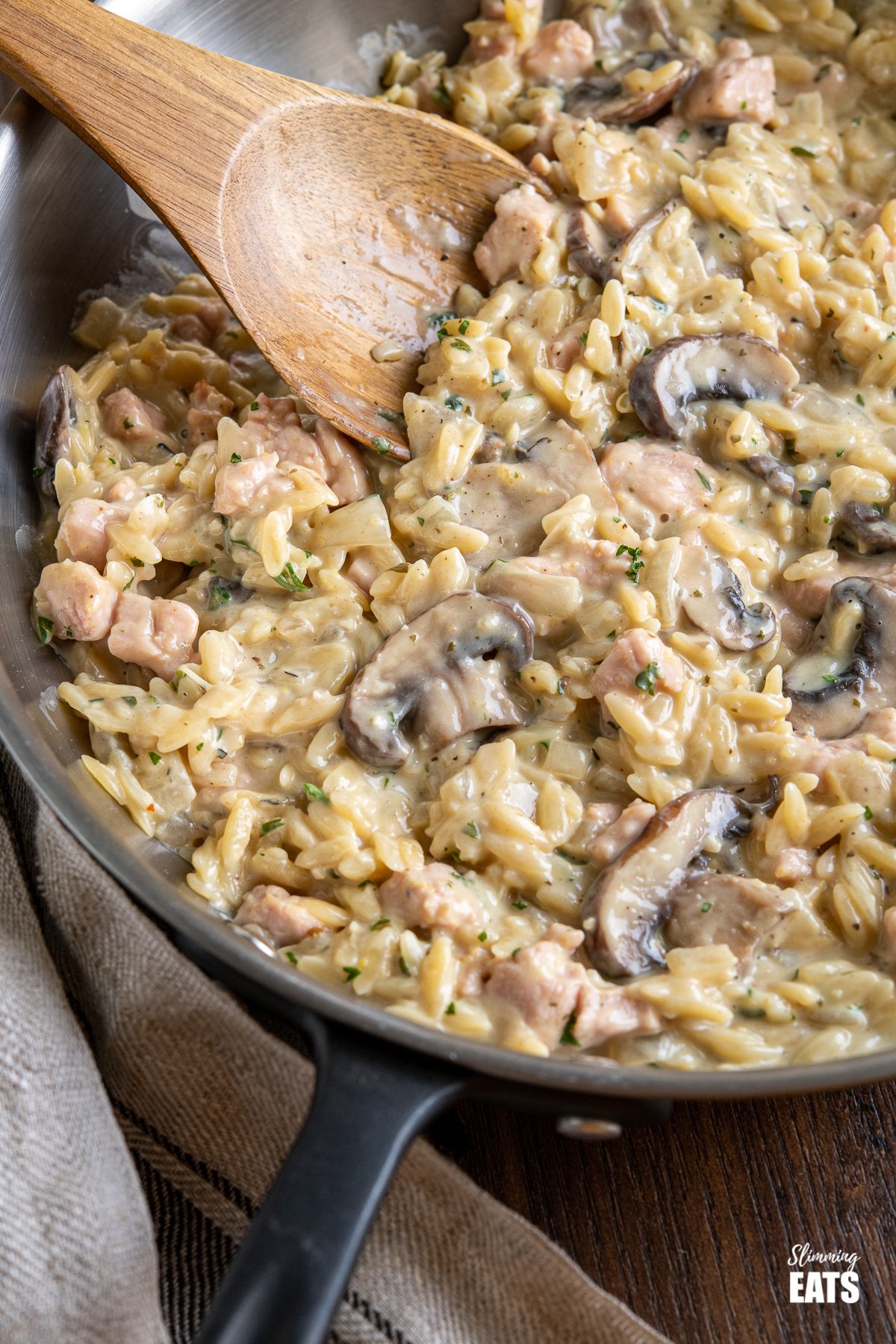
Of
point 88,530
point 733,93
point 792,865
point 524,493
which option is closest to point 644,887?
point 792,865

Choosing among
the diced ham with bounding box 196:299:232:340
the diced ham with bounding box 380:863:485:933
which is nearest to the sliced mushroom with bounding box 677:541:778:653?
the diced ham with bounding box 380:863:485:933

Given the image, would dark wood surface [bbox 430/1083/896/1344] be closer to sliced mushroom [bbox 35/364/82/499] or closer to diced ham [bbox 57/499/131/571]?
diced ham [bbox 57/499/131/571]

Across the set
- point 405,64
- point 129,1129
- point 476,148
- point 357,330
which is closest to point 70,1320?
point 129,1129

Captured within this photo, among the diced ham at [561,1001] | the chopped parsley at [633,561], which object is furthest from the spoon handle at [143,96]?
the diced ham at [561,1001]

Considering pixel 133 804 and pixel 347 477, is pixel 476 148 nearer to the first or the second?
pixel 347 477

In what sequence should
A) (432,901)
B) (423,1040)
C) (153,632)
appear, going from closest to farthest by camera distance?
1. (423,1040)
2. (432,901)
3. (153,632)

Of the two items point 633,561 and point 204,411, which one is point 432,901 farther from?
point 204,411

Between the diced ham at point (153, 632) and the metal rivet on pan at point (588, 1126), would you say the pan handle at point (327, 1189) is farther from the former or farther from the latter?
the diced ham at point (153, 632)
